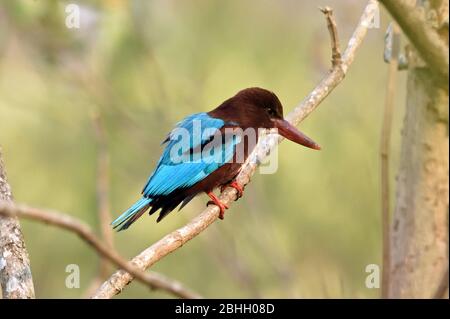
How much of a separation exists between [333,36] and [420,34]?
0.71 meters

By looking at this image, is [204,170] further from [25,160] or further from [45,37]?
[25,160]

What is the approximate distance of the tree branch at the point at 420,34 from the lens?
2686mm

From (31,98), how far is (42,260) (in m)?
1.27

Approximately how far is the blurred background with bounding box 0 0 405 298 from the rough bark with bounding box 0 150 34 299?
2555 millimetres

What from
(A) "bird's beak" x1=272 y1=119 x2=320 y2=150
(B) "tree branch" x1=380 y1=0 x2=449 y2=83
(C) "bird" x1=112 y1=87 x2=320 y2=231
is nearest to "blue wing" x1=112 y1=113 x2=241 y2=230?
(C) "bird" x1=112 y1=87 x2=320 y2=231

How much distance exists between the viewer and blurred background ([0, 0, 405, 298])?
5.78 m

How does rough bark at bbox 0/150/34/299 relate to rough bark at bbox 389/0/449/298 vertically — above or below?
below

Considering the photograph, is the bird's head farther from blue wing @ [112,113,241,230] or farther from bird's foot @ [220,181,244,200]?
bird's foot @ [220,181,244,200]

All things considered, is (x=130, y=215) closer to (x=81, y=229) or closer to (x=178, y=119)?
(x=81, y=229)

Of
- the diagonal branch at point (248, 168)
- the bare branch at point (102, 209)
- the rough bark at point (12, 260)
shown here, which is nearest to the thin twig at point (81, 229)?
the diagonal branch at point (248, 168)

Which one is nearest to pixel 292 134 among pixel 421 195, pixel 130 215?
pixel 421 195

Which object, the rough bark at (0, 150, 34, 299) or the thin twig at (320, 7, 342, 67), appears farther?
the thin twig at (320, 7, 342, 67)

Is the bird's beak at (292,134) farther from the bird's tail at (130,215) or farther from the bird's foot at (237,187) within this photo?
the bird's tail at (130,215)
